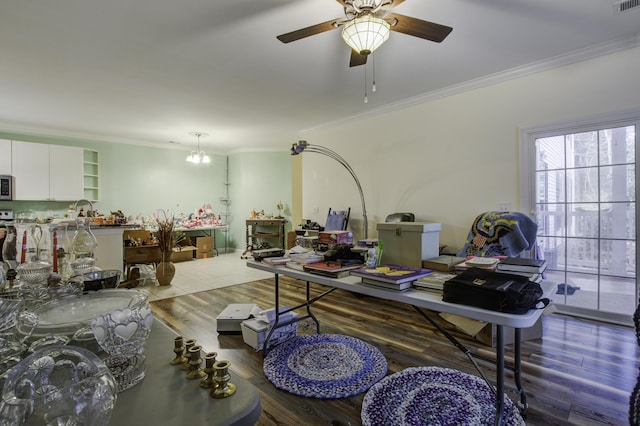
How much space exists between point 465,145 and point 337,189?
2.07 metres

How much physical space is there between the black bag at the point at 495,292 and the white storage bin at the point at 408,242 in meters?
0.64

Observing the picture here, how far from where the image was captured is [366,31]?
1940 mm

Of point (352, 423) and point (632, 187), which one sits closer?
point (352, 423)

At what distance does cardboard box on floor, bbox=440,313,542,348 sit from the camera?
8.01 feet

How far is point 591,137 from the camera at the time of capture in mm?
2953

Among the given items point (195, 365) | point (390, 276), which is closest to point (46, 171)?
point (390, 276)

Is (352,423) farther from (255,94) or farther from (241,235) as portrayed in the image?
(241,235)

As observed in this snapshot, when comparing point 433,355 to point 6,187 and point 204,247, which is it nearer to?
point 204,247

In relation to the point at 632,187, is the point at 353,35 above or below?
above

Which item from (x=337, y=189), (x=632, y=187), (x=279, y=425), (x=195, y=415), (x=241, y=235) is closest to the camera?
(x=195, y=415)

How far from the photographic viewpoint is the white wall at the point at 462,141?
9.47 feet

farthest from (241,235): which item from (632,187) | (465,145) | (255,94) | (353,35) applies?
(632,187)

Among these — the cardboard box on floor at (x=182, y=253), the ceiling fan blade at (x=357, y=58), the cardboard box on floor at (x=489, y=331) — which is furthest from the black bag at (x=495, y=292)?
the cardboard box on floor at (x=182, y=253)

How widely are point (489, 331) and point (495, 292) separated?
5.41 feet
